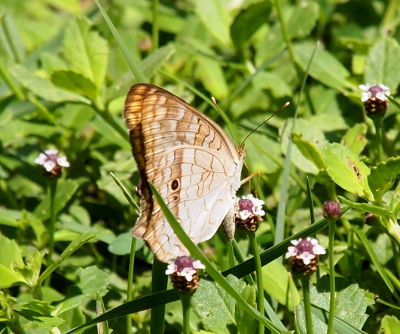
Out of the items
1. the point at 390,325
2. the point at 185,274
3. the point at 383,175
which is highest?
the point at 383,175

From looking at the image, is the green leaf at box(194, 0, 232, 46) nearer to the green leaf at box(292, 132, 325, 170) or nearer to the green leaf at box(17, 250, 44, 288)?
the green leaf at box(292, 132, 325, 170)

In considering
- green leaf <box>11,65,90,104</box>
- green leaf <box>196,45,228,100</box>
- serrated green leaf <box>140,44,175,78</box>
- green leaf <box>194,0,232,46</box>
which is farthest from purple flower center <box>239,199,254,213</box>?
green leaf <box>194,0,232,46</box>

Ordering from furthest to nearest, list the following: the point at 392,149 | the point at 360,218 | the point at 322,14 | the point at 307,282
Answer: the point at 322,14 → the point at 392,149 → the point at 360,218 → the point at 307,282

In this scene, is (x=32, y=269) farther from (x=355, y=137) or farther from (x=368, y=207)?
(x=355, y=137)

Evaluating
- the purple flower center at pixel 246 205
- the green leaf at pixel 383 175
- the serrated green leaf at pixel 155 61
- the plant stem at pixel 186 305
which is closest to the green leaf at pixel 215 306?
the plant stem at pixel 186 305

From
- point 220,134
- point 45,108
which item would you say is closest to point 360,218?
point 220,134

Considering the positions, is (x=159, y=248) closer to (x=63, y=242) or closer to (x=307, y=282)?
(x=307, y=282)

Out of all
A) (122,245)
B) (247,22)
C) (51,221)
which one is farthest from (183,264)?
(247,22)
